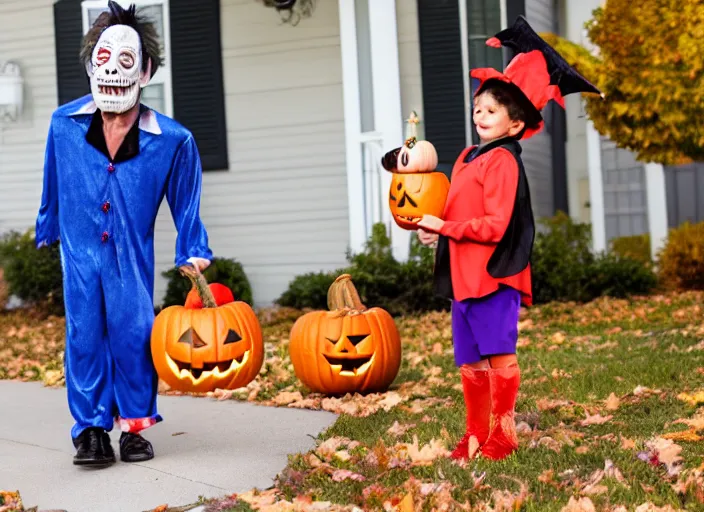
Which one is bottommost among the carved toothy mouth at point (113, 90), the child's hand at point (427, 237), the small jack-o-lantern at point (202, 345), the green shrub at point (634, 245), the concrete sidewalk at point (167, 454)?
the concrete sidewalk at point (167, 454)

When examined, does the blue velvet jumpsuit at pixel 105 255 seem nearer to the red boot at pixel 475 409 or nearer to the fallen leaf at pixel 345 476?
the fallen leaf at pixel 345 476

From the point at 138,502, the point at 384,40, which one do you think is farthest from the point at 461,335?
the point at 384,40

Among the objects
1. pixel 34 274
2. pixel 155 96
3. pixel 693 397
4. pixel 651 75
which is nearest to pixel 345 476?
pixel 693 397

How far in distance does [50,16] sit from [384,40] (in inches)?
175

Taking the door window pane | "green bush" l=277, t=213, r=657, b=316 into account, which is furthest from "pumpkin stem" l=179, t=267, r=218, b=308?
the door window pane

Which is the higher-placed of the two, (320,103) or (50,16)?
(50,16)

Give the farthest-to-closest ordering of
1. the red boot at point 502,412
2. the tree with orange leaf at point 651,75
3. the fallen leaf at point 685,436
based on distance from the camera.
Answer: the tree with orange leaf at point 651,75 < the fallen leaf at point 685,436 < the red boot at point 502,412

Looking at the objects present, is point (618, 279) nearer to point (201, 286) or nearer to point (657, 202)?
point (657, 202)

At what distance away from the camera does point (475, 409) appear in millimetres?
4371

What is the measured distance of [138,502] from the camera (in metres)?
4.08

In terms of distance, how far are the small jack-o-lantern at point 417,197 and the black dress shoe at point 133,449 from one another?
1541 millimetres

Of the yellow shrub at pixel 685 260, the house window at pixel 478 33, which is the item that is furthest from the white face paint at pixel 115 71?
the yellow shrub at pixel 685 260

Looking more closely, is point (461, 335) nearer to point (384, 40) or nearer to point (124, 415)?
point (124, 415)

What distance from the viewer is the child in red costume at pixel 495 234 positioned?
162 inches
